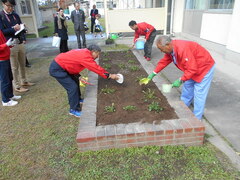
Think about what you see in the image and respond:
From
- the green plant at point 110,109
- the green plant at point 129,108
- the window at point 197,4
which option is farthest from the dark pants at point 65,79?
the window at point 197,4

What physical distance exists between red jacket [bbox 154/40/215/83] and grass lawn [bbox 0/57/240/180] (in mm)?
1005

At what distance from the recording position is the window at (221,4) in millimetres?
6356

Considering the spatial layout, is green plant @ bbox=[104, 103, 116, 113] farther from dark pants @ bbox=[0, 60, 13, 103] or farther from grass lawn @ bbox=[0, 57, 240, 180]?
dark pants @ bbox=[0, 60, 13, 103]

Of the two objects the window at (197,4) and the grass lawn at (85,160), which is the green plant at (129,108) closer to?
the grass lawn at (85,160)

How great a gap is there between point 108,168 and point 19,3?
1563 centimetres

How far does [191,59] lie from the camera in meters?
2.65

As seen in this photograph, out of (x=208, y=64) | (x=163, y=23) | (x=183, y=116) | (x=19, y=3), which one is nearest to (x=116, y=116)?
(x=183, y=116)

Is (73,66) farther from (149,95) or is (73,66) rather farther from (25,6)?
(25,6)

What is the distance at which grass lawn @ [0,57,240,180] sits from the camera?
90.9 inches

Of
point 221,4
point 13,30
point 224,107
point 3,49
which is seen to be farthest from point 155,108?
point 221,4

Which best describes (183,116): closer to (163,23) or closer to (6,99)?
(6,99)

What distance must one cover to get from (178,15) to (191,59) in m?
8.33

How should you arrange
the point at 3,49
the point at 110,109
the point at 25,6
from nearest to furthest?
the point at 110,109 → the point at 3,49 → the point at 25,6

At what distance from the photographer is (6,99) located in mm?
4102
